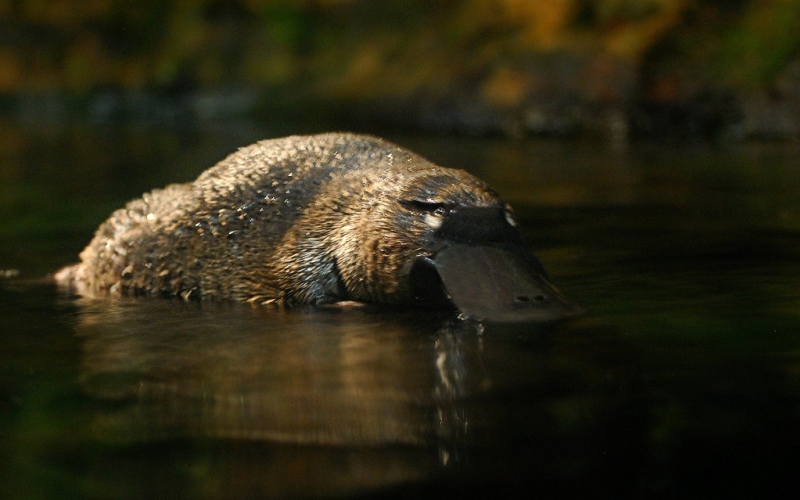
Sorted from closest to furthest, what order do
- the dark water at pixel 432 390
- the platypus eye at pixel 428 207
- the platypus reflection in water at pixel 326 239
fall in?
the dark water at pixel 432 390 < the platypus reflection in water at pixel 326 239 < the platypus eye at pixel 428 207

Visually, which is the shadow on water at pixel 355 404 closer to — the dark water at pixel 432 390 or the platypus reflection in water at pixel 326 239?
the dark water at pixel 432 390

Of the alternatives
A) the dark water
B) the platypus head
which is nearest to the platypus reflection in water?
the platypus head

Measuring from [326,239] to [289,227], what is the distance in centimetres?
23

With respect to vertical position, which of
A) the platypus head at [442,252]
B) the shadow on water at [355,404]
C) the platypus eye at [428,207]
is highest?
the platypus eye at [428,207]

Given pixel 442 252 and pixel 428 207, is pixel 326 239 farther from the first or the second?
pixel 442 252

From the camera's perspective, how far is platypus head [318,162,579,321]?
4.10m

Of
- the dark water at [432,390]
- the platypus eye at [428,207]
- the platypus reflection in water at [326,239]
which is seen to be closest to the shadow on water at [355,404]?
the dark water at [432,390]

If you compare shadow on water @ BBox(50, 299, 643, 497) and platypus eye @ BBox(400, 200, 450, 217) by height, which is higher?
platypus eye @ BBox(400, 200, 450, 217)

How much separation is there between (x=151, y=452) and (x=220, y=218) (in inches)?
90.9

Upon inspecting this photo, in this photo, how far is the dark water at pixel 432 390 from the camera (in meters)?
2.67

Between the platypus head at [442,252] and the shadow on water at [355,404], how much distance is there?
98 mm

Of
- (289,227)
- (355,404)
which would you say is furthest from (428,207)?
(355,404)

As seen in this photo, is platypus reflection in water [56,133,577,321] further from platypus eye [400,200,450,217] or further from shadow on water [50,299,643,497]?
shadow on water [50,299,643,497]

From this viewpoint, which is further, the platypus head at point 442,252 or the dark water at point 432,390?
the platypus head at point 442,252
